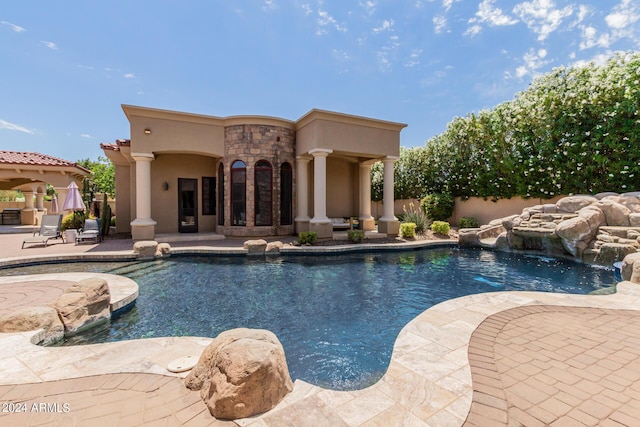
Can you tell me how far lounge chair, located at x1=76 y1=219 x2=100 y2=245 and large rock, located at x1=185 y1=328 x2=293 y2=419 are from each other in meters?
11.1

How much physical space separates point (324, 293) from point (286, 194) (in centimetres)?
769

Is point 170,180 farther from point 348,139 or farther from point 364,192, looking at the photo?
point 364,192

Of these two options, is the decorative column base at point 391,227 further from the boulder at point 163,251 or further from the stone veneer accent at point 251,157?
the boulder at point 163,251

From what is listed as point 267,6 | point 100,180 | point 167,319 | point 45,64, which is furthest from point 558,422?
point 100,180

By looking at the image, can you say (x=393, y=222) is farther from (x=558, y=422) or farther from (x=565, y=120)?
(x=558, y=422)

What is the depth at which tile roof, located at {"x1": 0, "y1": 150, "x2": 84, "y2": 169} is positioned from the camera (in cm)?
1445

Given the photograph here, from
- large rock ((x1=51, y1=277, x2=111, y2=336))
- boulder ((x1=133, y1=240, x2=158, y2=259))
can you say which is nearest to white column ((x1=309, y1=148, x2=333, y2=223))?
boulder ((x1=133, y1=240, x2=158, y2=259))

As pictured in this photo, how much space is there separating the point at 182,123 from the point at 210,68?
4.78 m

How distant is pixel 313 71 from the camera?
49.9 ft

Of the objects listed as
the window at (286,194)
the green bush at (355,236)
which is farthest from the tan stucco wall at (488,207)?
the window at (286,194)

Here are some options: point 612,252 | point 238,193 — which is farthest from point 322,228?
point 612,252

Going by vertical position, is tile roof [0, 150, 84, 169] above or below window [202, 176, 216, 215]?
above

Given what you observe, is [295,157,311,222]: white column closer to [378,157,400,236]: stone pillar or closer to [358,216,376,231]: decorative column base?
[358,216,376,231]: decorative column base

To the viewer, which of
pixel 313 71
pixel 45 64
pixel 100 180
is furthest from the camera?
pixel 100 180
